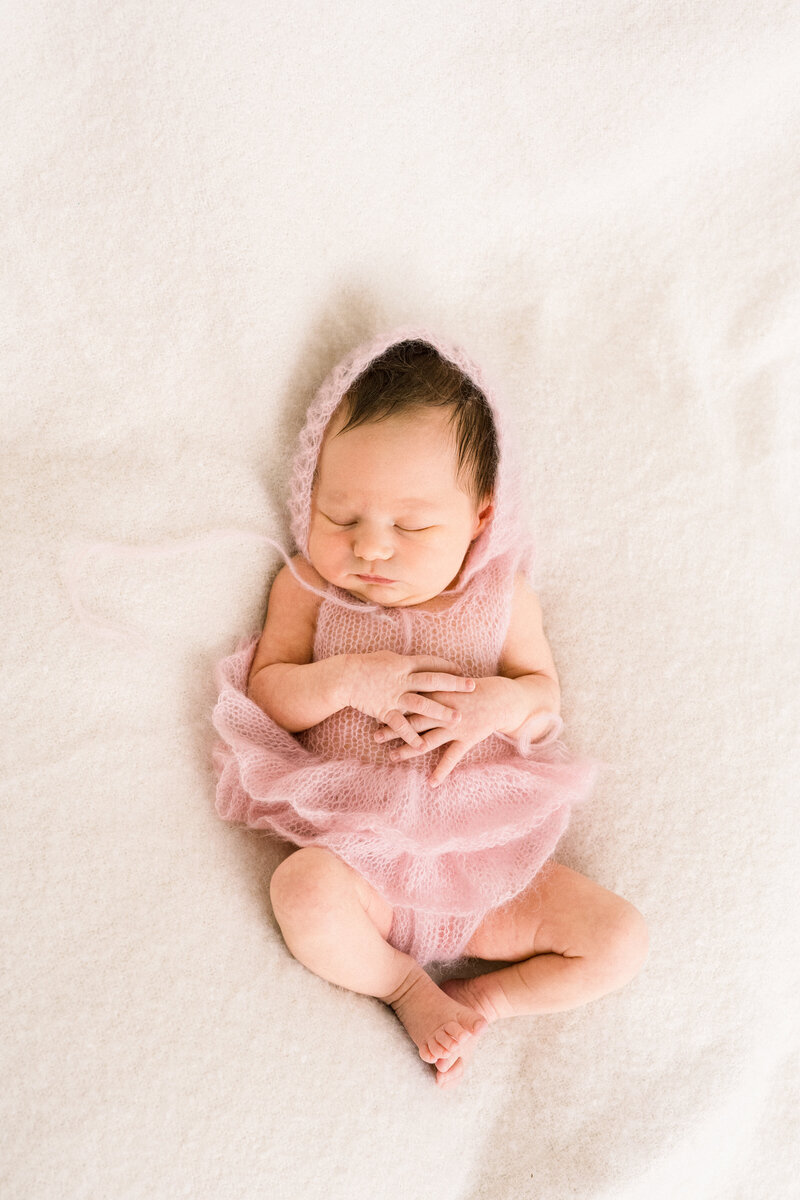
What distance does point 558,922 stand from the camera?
1383 mm

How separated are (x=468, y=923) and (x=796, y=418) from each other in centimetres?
103

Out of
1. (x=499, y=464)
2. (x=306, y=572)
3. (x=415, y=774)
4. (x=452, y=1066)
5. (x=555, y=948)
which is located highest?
(x=499, y=464)

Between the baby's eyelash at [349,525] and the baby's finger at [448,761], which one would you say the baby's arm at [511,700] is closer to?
the baby's finger at [448,761]

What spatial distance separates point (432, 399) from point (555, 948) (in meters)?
0.82

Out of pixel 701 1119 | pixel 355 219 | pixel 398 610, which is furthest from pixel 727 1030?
pixel 355 219

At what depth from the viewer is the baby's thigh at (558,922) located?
1.35 metres

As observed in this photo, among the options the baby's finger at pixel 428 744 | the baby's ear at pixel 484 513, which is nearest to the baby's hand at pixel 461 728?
the baby's finger at pixel 428 744

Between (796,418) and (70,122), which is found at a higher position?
(70,122)

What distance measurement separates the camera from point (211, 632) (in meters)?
1.49

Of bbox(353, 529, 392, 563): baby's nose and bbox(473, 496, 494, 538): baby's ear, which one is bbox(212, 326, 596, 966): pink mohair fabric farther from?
bbox(353, 529, 392, 563): baby's nose

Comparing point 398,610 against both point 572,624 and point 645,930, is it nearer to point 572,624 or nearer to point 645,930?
point 572,624

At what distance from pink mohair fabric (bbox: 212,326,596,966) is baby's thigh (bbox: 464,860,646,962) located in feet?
0.19

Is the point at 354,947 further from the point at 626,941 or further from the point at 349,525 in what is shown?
the point at 349,525

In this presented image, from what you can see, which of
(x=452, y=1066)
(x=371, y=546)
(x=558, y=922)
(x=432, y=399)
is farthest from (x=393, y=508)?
(x=452, y=1066)
